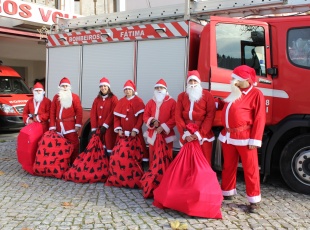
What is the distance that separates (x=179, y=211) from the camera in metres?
4.32

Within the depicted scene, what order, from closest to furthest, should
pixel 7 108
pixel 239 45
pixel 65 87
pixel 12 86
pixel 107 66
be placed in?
1. pixel 239 45
2. pixel 65 87
3. pixel 107 66
4. pixel 7 108
5. pixel 12 86

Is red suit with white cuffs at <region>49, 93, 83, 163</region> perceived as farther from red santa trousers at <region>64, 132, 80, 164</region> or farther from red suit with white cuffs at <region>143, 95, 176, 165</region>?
red suit with white cuffs at <region>143, 95, 176, 165</region>

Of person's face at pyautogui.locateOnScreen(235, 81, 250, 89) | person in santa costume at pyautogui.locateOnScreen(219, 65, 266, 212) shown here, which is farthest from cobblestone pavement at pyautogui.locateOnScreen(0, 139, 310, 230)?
person's face at pyautogui.locateOnScreen(235, 81, 250, 89)

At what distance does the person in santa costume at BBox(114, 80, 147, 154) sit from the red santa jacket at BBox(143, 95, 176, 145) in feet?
1.19

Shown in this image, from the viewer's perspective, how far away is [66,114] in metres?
6.22

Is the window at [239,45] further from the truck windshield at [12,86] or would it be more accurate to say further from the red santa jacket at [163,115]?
the truck windshield at [12,86]

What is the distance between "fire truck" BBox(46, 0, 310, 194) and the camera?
4953 millimetres

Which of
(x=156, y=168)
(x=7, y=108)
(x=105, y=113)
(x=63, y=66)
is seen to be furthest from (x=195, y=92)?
(x=7, y=108)

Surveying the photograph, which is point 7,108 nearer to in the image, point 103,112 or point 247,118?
point 103,112

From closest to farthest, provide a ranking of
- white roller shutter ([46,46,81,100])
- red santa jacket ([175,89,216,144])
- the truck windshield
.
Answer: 1. red santa jacket ([175,89,216,144])
2. white roller shutter ([46,46,81,100])
3. the truck windshield

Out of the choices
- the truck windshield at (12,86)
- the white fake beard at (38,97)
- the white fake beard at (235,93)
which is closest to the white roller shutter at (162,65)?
the white fake beard at (235,93)

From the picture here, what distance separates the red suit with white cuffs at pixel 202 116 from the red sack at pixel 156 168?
0.37 m

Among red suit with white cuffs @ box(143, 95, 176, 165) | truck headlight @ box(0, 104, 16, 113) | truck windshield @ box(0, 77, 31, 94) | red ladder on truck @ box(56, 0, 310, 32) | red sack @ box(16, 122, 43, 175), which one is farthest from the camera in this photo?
truck windshield @ box(0, 77, 31, 94)

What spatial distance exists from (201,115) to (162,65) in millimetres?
1470
